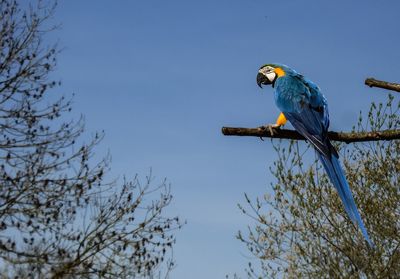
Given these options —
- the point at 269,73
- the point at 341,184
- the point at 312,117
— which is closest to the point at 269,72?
the point at 269,73

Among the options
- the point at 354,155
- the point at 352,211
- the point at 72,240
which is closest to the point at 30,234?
the point at 72,240

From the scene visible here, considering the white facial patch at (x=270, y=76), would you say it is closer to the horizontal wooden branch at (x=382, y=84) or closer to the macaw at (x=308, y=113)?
the macaw at (x=308, y=113)

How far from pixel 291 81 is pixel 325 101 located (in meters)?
0.65

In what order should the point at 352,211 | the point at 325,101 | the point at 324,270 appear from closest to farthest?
the point at 352,211 → the point at 325,101 → the point at 324,270

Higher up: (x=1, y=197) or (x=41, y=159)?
(x=41, y=159)

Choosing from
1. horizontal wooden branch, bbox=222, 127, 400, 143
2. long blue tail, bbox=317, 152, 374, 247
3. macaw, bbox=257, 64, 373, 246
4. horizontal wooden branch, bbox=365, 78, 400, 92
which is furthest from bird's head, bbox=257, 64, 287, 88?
horizontal wooden branch, bbox=222, 127, 400, 143

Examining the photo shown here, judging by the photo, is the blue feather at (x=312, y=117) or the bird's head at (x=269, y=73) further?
the bird's head at (x=269, y=73)

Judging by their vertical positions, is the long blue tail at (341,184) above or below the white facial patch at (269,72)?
below

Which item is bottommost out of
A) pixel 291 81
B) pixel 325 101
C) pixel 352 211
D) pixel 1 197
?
pixel 352 211

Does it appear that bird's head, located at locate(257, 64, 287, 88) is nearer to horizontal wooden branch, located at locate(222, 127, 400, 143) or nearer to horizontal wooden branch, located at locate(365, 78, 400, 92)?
horizontal wooden branch, located at locate(365, 78, 400, 92)

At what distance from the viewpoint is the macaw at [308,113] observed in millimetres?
5715

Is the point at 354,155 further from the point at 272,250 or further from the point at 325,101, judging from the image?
the point at 325,101

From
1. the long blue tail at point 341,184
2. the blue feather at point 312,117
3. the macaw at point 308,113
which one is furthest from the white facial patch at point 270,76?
the long blue tail at point 341,184

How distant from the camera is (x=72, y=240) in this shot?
13.2 metres
